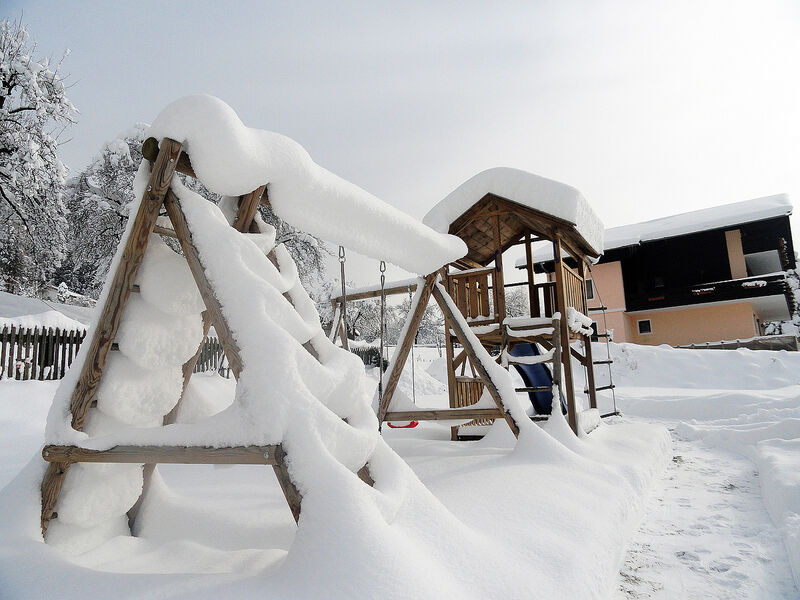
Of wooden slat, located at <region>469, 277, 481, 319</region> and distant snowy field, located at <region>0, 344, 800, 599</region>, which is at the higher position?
wooden slat, located at <region>469, 277, 481, 319</region>

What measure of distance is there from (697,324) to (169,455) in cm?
2596

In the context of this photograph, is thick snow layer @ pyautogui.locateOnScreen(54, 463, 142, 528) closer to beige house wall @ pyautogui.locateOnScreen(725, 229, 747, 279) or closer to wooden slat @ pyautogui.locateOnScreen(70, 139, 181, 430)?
wooden slat @ pyautogui.locateOnScreen(70, 139, 181, 430)

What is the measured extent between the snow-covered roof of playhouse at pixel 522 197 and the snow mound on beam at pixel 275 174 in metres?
3.72

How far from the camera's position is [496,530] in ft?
8.58

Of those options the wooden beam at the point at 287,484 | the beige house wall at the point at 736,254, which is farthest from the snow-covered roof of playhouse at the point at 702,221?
the wooden beam at the point at 287,484

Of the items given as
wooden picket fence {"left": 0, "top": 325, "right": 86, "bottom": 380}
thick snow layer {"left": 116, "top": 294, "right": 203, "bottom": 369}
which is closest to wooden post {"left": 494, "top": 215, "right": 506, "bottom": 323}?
thick snow layer {"left": 116, "top": 294, "right": 203, "bottom": 369}

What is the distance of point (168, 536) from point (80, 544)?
39cm

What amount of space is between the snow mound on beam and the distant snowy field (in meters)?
1.32

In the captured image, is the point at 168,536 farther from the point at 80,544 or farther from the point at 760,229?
the point at 760,229

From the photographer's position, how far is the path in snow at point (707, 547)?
266 centimetres

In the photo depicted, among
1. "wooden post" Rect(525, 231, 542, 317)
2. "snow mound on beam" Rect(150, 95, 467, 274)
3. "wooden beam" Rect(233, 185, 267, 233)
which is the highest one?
"wooden post" Rect(525, 231, 542, 317)

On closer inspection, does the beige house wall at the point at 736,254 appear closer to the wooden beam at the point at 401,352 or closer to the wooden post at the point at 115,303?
the wooden beam at the point at 401,352

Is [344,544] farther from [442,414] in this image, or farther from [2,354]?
[2,354]

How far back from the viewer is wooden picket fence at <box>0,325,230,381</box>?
9.51m
